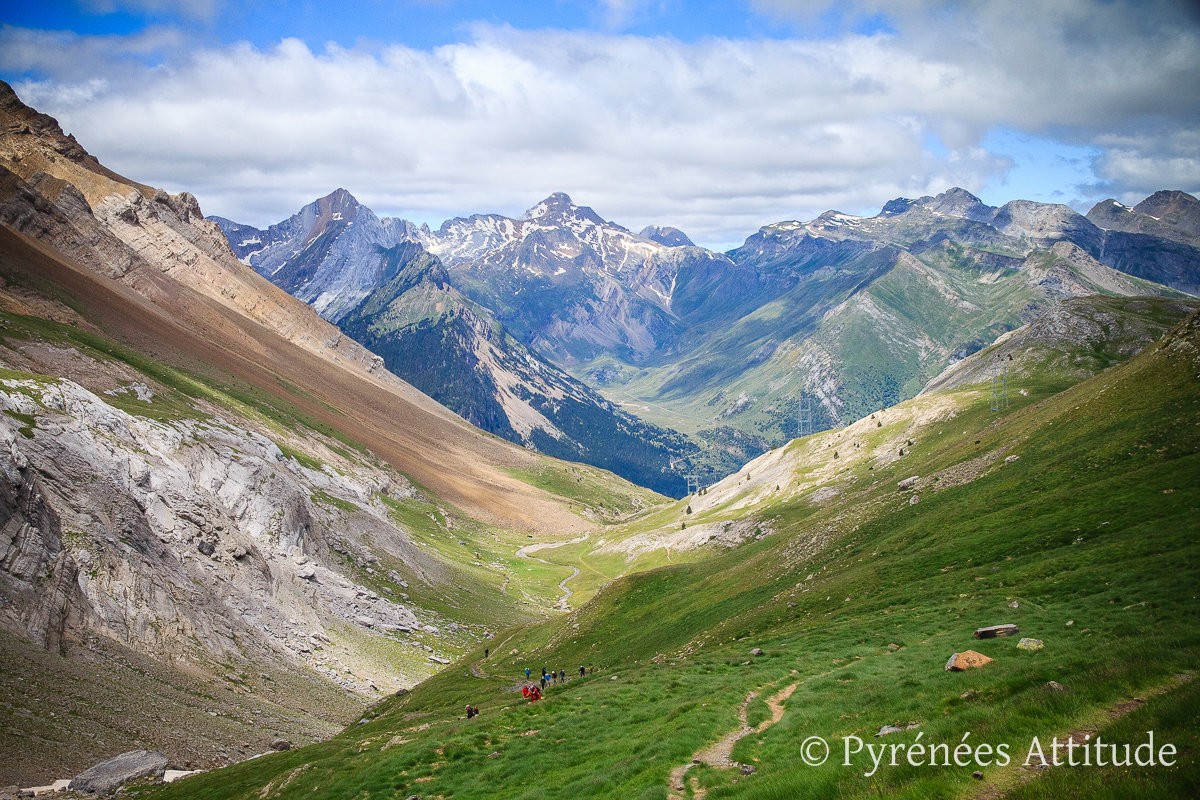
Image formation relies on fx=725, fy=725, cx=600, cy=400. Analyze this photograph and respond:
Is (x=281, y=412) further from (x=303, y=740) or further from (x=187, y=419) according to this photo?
(x=303, y=740)

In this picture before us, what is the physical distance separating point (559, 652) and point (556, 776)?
51042 mm

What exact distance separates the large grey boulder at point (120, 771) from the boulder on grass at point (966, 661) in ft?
157

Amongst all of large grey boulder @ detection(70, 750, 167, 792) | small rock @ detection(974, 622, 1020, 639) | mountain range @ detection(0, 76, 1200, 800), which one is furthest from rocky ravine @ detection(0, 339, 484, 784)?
small rock @ detection(974, 622, 1020, 639)

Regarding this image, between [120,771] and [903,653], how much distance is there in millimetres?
47043

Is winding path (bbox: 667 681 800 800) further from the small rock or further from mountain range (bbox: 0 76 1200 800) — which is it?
the small rock

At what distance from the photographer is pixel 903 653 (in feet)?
116

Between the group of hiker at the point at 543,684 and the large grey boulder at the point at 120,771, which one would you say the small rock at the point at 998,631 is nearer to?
the group of hiker at the point at 543,684

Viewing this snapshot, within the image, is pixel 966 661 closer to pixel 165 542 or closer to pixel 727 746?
pixel 727 746

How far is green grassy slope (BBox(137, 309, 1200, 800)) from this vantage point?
64.9ft

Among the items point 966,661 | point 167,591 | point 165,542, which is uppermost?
point 966,661

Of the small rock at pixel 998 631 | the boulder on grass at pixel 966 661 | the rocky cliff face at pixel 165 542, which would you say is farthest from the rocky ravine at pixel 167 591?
the small rock at pixel 998 631

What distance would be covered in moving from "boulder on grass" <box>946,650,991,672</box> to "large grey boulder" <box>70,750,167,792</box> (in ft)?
157

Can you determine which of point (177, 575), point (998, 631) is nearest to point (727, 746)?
point (998, 631)

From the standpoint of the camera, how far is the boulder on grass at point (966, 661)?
28938 millimetres
